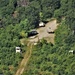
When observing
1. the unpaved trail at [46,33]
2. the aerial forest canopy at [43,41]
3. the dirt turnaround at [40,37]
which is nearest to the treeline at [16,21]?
the aerial forest canopy at [43,41]

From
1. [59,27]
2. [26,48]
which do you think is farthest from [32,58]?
[59,27]

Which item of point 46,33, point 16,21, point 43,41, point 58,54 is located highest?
point 16,21

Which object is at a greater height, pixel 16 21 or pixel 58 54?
pixel 16 21

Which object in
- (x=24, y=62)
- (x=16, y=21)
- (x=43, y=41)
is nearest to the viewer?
(x=24, y=62)

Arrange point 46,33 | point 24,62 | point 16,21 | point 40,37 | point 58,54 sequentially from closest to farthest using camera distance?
point 58,54, point 24,62, point 40,37, point 46,33, point 16,21

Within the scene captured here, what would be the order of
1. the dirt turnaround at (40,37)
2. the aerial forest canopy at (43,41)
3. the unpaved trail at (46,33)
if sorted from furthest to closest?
1. the unpaved trail at (46,33)
2. the dirt turnaround at (40,37)
3. the aerial forest canopy at (43,41)

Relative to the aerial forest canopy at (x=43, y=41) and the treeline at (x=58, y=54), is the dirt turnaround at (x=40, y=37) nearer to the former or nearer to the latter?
the aerial forest canopy at (x=43, y=41)

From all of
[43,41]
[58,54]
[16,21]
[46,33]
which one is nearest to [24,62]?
[43,41]

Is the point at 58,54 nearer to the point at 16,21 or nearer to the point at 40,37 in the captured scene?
the point at 40,37
